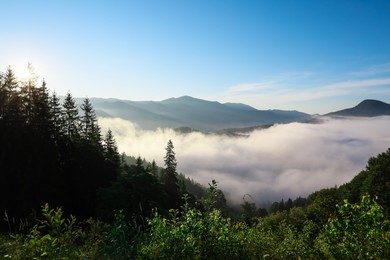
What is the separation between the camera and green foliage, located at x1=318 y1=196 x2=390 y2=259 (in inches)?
187

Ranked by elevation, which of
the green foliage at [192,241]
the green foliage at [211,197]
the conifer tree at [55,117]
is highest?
the conifer tree at [55,117]

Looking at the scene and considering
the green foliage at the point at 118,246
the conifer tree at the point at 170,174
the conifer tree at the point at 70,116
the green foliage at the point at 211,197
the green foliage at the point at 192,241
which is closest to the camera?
the green foliage at the point at 118,246

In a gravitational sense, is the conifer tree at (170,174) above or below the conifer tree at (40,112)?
below

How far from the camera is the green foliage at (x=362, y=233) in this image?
4.75 m

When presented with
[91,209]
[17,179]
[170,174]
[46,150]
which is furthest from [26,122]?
[170,174]

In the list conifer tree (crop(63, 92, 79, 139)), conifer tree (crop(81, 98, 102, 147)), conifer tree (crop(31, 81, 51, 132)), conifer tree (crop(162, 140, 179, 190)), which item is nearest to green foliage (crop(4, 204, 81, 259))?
conifer tree (crop(31, 81, 51, 132))

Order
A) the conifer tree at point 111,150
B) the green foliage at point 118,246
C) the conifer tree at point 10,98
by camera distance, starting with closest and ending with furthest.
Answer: the green foliage at point 118,246
the conifer tree at point 10,98
the conifer tree at point 111,150

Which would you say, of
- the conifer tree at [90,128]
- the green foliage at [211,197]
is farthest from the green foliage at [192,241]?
the conifer tree at [90,128]

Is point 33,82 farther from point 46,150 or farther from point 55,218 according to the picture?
point 55,218

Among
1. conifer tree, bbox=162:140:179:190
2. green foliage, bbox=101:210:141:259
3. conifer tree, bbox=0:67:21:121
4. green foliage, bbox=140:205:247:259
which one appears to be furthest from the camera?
conifer tree, bbox=162:140:179:190

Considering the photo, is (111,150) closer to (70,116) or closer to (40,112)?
(70,116)

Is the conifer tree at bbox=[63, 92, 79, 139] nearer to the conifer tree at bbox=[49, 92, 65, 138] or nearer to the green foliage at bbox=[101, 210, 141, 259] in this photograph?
the conifer tree at bbox=[49, 92, 65, 138]

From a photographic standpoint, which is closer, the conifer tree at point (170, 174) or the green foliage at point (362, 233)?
the green foliage at point (362, 233)

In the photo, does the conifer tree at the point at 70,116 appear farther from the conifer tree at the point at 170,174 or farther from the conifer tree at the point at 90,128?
the conifer tree at the point at 170,174
